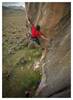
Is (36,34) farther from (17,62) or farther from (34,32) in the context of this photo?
(17,62)

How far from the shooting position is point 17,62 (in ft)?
5.19

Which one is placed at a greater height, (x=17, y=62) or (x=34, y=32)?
(x=34, y=32)

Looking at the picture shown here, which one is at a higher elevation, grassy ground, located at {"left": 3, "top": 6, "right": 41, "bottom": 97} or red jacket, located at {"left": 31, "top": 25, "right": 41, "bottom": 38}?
red jacket, located at {"left": 31, "top": 25, "right": 41, "bottom": 38}

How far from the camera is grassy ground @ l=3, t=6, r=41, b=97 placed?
5.17 ft

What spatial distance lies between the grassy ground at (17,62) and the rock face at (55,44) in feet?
0.27

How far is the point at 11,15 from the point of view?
1.58 meters

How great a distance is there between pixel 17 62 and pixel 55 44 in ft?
1.20

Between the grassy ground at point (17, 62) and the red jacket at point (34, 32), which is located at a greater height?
the red jacket at point (34, 32)

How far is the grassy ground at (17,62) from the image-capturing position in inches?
62.0

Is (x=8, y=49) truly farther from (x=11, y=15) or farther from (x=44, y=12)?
(x=44, y=12)

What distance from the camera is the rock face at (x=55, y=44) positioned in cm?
158

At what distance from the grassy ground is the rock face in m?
0.08

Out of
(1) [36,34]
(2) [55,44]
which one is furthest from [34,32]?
(2) [55,44]

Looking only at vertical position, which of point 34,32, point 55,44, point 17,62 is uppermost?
point 34,32
